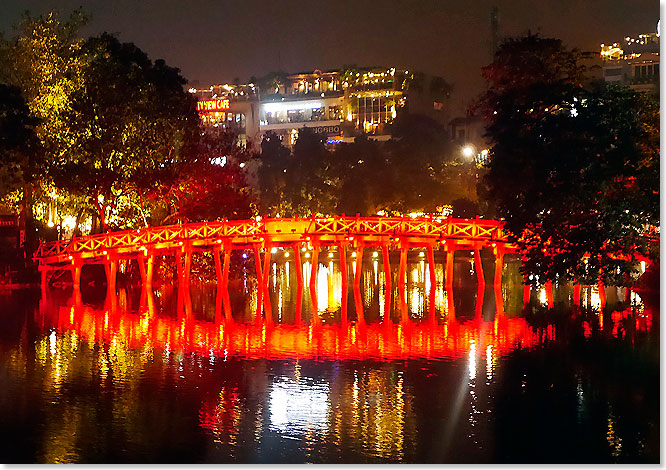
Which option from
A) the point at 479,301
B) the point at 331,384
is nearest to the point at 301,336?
the point at 331,384

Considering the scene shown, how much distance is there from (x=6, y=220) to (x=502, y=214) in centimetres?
3402

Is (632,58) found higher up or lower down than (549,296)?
higher up

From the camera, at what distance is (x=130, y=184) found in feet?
196

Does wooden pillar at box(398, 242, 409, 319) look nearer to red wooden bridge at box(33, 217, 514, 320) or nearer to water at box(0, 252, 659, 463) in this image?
red wooden bridge at box(33, 217, 514, 320)

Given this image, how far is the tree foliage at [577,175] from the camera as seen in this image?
3700cm

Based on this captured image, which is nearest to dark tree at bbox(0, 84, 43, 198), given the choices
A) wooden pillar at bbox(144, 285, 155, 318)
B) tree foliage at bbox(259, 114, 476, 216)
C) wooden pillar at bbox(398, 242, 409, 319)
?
wooden pillar at bbox(144, 285, 155, 318)

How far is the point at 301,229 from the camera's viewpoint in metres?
54.5

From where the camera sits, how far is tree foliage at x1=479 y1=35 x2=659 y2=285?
37.0 m

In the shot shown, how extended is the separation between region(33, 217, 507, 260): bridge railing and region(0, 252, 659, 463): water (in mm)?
5105

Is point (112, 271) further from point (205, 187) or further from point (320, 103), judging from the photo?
point (320, 103)

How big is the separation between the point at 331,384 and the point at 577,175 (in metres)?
13.7

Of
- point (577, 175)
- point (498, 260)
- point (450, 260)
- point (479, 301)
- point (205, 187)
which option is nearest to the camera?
point (577, 175)

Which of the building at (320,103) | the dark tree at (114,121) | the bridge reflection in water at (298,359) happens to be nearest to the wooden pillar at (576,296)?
the bridge reflection in water at (298,359)

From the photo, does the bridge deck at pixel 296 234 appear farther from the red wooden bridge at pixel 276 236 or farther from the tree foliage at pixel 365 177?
the tree foliage at pixel 365 177
